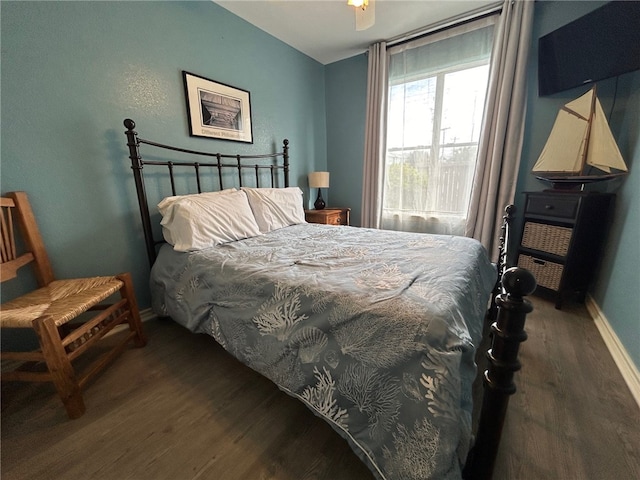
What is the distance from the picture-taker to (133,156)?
165 centimetres

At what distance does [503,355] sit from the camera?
0.59m

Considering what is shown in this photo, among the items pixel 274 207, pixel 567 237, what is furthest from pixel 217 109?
pixel 567 237

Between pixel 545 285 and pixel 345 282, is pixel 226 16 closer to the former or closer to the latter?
pixel 345 282

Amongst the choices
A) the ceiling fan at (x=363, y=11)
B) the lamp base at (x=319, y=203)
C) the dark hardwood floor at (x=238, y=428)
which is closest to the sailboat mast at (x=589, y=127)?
the dark hardwood floor at (x=238, y=428)

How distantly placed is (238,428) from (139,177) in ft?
5.40

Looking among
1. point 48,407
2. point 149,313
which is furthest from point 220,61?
point 48,407

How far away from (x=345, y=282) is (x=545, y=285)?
199 centimetres

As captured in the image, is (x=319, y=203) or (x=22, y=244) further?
(x=319, y=203)

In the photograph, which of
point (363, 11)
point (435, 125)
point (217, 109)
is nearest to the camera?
point (363, 11)

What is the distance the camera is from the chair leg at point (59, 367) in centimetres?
104

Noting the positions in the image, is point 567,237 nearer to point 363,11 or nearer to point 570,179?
point 570,179

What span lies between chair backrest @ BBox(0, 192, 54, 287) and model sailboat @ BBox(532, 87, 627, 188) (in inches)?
138

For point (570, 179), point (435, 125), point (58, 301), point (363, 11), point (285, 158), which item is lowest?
point (58, 301)

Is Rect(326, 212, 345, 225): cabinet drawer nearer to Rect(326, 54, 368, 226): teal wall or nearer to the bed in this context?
Rect(326, 54, 368, 226): teal wall
